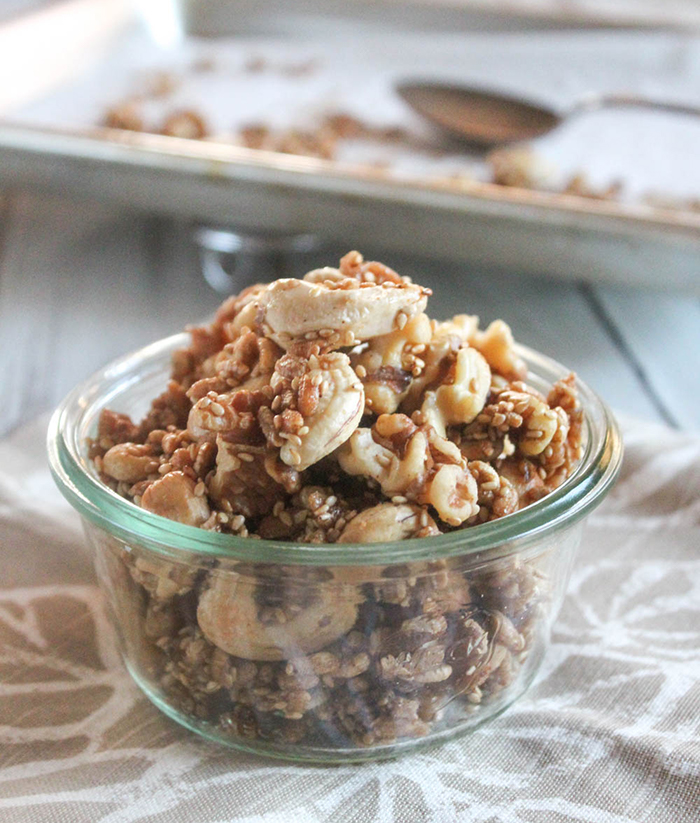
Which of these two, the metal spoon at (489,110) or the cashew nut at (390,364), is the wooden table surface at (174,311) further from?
the cashew nut at (390,364)

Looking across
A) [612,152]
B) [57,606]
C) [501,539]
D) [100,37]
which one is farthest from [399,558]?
[100,37]

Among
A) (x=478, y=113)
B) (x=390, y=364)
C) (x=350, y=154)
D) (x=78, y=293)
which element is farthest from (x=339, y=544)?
(x=478, y=113)

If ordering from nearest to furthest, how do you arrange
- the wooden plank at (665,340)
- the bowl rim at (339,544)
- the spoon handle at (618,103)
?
the bowl rim at (339,544) < the wooden plank at (665,340) < the spoon handle at (618,103)

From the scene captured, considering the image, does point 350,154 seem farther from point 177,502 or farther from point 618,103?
point 177,502

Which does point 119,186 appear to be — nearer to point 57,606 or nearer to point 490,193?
point 490,193

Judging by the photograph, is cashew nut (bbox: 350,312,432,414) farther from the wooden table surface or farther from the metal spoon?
the metal spoon

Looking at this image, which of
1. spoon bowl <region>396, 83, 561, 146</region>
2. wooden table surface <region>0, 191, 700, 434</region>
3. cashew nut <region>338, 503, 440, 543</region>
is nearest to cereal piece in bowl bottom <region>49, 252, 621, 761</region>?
cashew nut <region>338, 503, 440, 543</region>

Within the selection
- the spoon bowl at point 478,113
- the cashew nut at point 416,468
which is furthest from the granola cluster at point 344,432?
the spoon bowl at point 478,113
